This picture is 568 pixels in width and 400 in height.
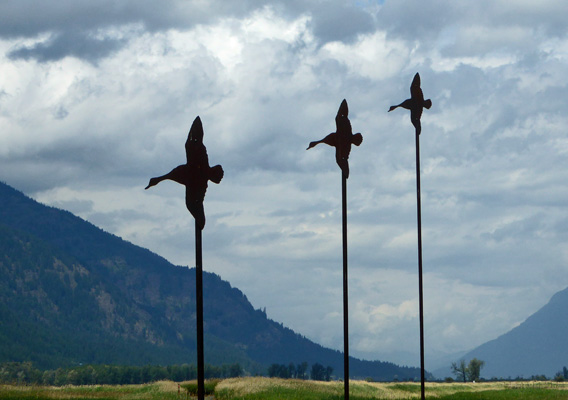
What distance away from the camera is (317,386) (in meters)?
64.9

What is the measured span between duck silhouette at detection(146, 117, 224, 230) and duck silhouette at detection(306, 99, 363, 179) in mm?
7433

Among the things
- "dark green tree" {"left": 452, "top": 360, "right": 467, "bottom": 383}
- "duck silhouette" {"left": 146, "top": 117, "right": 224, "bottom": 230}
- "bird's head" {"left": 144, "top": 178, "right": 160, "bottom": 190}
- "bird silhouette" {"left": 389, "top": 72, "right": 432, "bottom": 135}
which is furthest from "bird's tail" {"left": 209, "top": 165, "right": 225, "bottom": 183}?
"dark green tree" {"left": 452, "top": 360, "right": 467, "bottom": 383}

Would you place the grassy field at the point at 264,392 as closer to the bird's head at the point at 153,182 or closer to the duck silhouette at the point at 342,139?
the duck silhouette at the point at 342,139

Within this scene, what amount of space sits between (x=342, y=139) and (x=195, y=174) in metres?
8.43

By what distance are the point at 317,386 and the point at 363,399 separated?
7082mm

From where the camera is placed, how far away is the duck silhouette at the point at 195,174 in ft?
78.5

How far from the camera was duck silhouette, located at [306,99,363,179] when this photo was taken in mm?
30516

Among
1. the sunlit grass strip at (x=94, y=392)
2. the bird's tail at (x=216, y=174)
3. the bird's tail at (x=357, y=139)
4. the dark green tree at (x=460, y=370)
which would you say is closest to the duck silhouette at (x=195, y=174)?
the bird's tail at (x=216, y=174)

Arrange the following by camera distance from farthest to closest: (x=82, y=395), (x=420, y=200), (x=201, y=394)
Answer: (x=82, y=395)
(x=420, y=200)
(x=201, y=394)

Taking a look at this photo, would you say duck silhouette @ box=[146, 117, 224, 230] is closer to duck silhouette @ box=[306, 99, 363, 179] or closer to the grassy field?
duck silhouette @ box=[306, 99, 363, 179]

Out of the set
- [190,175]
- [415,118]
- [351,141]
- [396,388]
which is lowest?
[396,388]

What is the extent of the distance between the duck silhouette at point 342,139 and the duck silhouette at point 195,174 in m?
7.43

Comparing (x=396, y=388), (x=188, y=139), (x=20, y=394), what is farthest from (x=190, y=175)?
(x=396, y=388)

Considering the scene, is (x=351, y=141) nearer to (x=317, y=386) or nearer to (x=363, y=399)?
(x=363, y=399)
